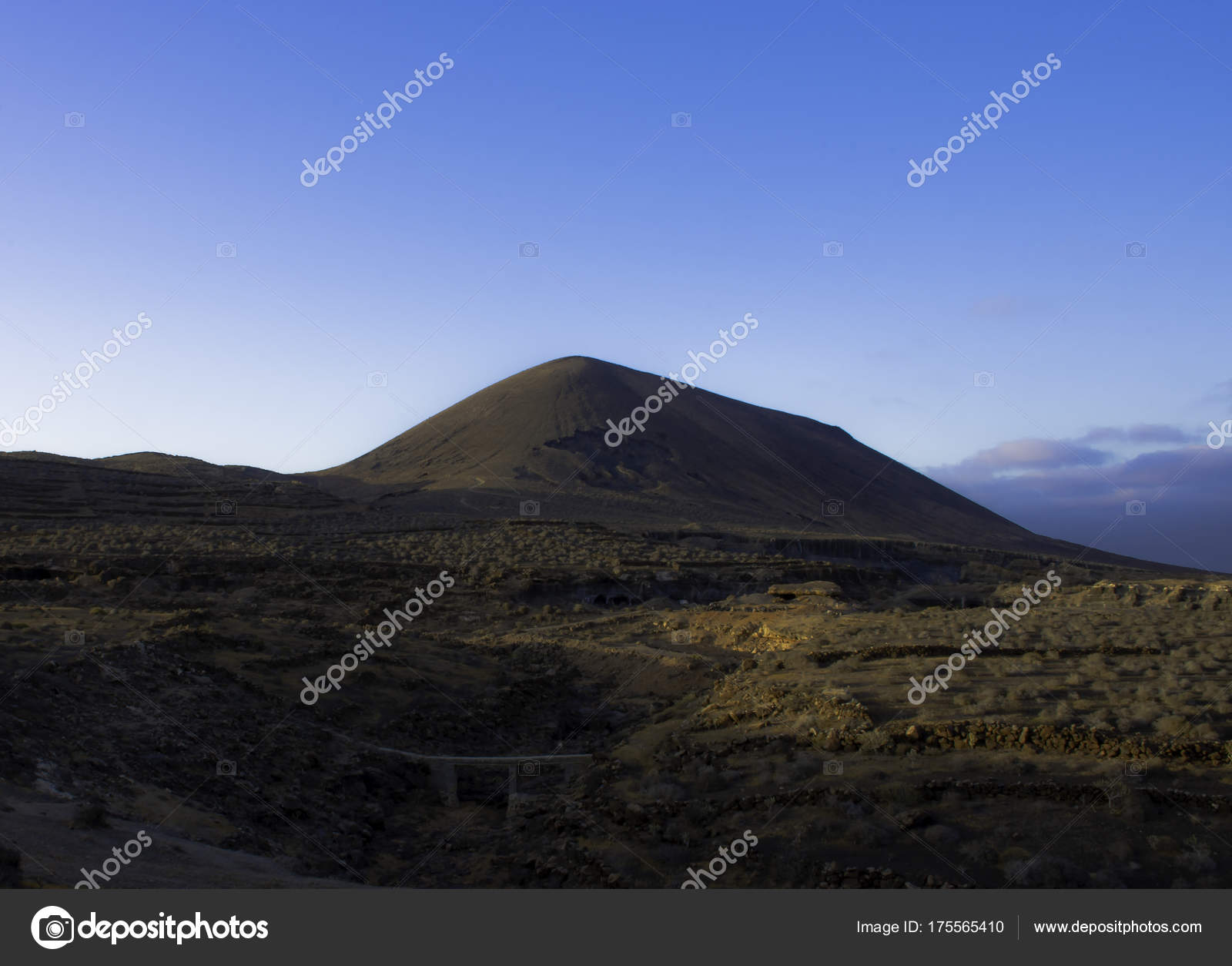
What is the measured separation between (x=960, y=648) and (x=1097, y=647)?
2348mm

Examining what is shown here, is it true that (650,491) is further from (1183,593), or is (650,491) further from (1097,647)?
(1097,647)

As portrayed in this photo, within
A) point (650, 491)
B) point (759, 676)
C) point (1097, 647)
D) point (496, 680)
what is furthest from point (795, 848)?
point (650, 491)

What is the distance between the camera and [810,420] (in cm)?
11725

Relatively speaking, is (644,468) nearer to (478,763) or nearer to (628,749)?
(478,763)

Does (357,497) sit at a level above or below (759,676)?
above

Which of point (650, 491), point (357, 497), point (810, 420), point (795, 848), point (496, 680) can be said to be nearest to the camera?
point (795, 848)
